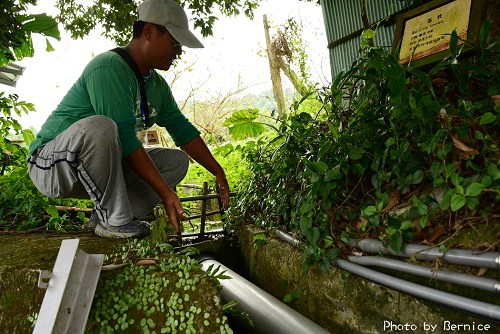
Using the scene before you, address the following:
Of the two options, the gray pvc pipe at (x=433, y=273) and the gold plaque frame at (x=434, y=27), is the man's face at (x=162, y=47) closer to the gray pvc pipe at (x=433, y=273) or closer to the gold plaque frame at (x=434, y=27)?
the gold plaque frame at (x=434, y=27)

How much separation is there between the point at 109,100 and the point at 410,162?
1.75m

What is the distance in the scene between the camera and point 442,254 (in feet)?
4.35

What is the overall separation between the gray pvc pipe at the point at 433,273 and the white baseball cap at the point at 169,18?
1792mm

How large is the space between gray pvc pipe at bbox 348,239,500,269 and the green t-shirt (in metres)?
1.45

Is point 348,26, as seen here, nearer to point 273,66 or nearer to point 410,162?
point 410,162

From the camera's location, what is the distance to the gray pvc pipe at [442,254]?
1.18m

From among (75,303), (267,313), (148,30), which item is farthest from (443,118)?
(148,30)

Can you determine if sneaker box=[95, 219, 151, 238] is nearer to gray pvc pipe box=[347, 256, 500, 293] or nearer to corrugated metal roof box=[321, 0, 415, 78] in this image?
gray pvc pipe box=[347, 256, 500, 293]

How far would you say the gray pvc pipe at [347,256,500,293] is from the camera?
3.85 feet

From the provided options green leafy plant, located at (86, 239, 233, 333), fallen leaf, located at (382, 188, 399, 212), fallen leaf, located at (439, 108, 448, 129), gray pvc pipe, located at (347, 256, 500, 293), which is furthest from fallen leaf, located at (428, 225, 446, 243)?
green leafy plant, located at (86, 239, 233, 333)

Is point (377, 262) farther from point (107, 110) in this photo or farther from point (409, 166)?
point (107, 110)

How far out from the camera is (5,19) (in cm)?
238

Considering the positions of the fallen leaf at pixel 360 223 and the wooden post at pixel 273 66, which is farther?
the wooden post at pixel 273 66

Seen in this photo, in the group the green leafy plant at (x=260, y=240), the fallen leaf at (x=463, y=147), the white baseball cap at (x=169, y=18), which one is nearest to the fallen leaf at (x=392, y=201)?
the fallen leaf at (x=463, y=147)
